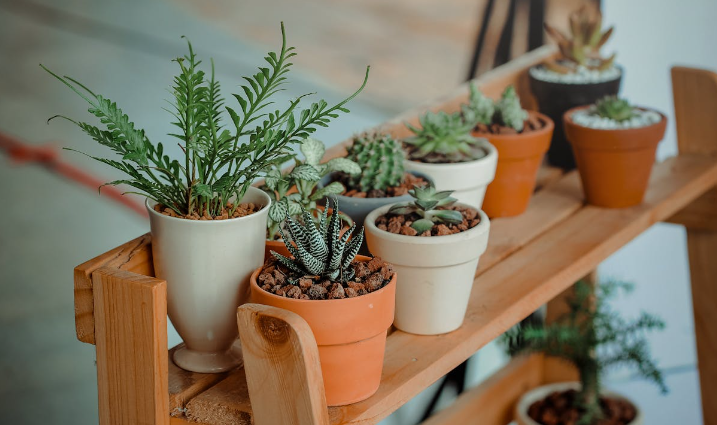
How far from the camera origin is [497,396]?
1.93 meters

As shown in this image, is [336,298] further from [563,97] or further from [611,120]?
[563,97]

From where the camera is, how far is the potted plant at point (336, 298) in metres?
0.77

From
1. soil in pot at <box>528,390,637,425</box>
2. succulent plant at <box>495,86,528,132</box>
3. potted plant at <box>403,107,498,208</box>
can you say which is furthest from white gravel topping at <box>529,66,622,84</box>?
soil in pot at <box>528,390,637,425</box>

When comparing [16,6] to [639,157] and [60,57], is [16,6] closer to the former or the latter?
[60,57]

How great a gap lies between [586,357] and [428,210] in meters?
1.07

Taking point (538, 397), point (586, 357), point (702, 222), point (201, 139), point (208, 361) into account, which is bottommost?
point (538, 397)

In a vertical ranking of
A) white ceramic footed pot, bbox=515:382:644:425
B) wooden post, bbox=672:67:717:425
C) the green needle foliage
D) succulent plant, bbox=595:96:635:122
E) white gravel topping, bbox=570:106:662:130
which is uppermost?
the green needle foliage

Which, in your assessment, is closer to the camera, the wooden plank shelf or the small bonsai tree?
the wooden plank shelf

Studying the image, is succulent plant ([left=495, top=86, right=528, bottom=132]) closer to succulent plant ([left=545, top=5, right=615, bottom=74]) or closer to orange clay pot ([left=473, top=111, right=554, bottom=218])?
orange clay pot ([left=473, top=111, right=554, bottom=218])

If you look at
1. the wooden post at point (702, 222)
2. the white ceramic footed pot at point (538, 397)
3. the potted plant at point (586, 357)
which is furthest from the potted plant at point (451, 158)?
the white ceramic footed pot at point (538, 397)

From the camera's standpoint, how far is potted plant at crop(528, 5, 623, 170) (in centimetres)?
150

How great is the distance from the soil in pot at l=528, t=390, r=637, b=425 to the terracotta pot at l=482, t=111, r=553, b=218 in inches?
29.6

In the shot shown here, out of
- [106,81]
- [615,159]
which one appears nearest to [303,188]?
[615,159]

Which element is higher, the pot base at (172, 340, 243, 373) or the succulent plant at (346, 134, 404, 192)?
the succulent plant at (346, 134, 404, 192)
